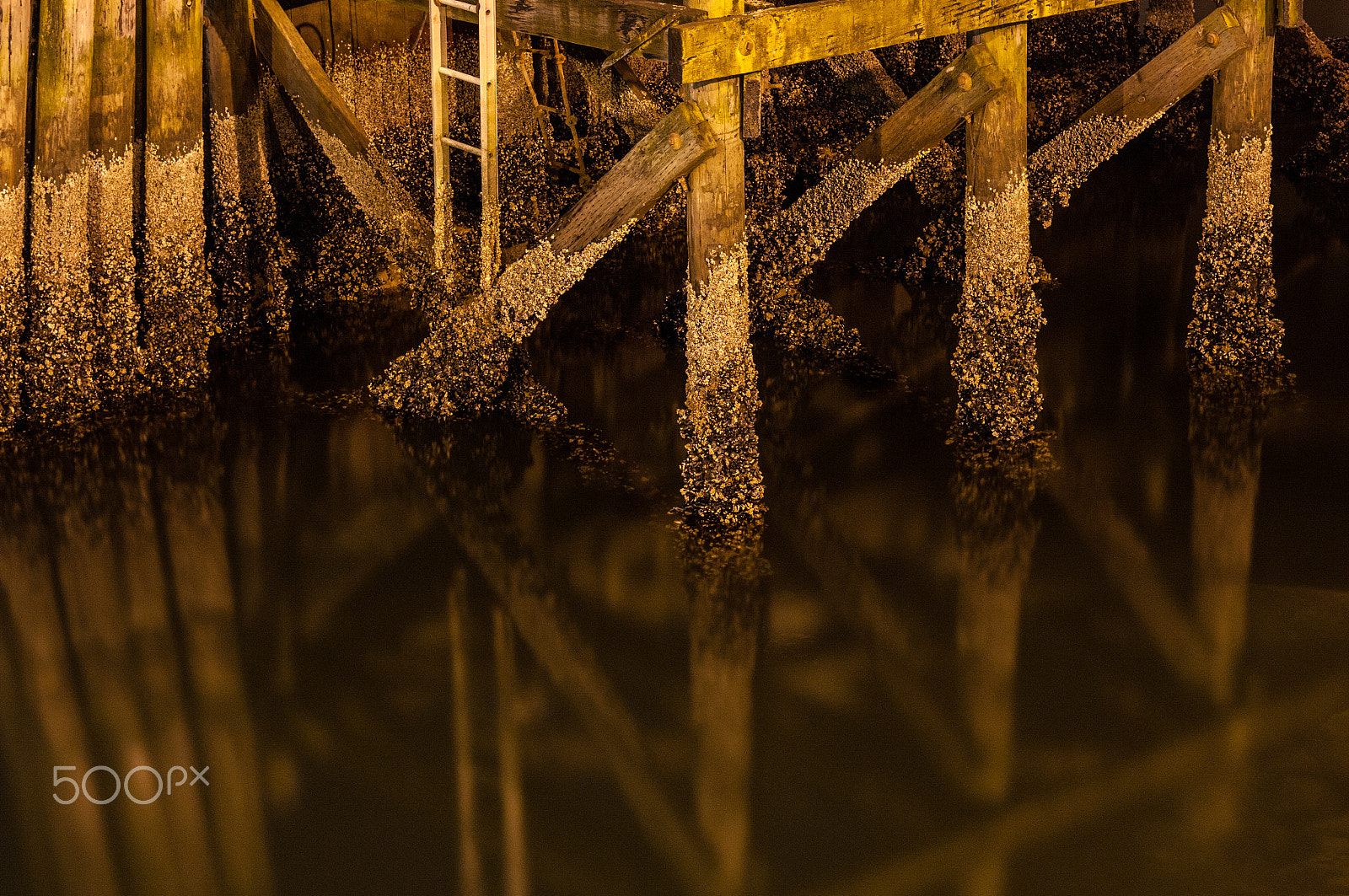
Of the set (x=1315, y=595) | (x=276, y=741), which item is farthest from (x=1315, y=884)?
(x=276, y=741)

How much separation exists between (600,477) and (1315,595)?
3.16 meters

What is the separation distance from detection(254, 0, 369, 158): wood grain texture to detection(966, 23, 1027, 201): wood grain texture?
327 cm

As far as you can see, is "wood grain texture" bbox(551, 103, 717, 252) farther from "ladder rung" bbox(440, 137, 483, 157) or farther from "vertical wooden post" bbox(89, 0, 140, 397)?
"vertical wooden post" bbox(89, 0, 140, 397)

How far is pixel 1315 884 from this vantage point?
5715 mm

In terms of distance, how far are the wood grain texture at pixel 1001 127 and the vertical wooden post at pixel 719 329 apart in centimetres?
141

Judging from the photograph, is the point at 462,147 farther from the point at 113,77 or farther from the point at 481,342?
the point at 113,77

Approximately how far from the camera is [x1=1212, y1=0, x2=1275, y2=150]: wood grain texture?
8.92 m

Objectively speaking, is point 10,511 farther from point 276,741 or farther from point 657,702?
point 657,702

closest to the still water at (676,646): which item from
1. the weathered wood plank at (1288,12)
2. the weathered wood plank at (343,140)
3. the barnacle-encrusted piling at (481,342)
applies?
the barnacle-encrusted piling at (481,342)

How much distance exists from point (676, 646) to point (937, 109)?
2947 millimetres

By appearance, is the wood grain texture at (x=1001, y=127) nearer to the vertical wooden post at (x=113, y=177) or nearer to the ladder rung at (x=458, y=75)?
the ladder rung at (x=458, y=75)

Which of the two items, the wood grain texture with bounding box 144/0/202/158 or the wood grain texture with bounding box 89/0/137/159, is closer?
the wood grain texture with bounding box 89/0/137/159

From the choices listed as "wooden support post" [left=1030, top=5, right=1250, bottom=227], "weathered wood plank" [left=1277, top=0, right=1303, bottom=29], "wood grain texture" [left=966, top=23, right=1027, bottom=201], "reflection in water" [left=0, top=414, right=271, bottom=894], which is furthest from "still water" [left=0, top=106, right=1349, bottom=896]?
"weathered wood plank" [left=1277, top=0, right=1303, bottom=29]

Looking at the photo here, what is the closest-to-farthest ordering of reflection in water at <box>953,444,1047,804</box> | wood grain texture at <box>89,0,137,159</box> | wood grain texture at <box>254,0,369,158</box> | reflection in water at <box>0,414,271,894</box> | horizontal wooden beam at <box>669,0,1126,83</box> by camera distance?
1. reflection in water at <box>0,414,271,894</box>
2. reflection in water at <box>953,444,1047,804</box>
3. horizontal wooden beam at <box>669,0,1126,83</box>
4. wood grain texture at <box>89,0,137,159</box>
5. wood grain texture at <box>254,0,369,158</box>
